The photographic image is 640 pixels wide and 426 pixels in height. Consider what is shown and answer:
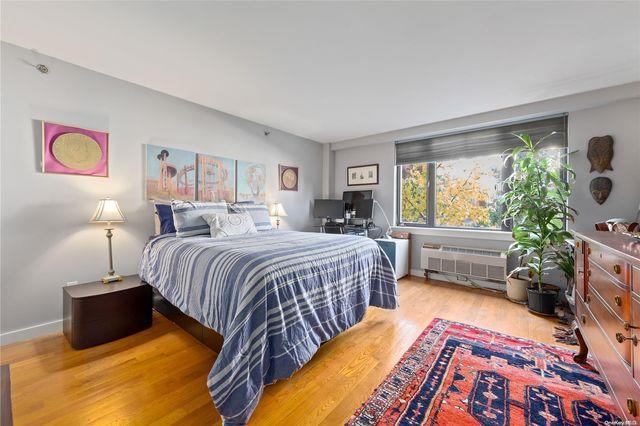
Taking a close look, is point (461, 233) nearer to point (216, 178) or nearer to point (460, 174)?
point (460, 174)

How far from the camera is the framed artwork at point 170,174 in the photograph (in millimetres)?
2816

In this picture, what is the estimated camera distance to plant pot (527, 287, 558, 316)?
2.64 m

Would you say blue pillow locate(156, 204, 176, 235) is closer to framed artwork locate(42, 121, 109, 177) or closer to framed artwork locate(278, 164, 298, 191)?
framed artwork locate(42, 121, 109, 177)

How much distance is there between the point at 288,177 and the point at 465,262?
3.00 m

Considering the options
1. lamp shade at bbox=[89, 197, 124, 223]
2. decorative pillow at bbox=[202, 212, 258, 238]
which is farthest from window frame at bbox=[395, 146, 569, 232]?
lamp shade at bbox=[89, 197, 124, 223]

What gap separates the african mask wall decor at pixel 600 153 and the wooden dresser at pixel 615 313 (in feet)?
6.21

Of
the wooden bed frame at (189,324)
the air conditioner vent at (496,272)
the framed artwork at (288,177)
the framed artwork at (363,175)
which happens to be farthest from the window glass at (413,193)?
the wooden bed frame at (189,324)

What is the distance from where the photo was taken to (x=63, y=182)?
90.9 inches

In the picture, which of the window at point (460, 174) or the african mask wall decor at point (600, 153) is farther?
the window at point (460, 174)

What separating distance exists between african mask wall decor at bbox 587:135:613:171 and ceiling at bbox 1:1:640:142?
0.57 meters

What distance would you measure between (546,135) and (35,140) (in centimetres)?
532

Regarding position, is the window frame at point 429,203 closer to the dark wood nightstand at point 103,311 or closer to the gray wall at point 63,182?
the gray wall at point 63,182

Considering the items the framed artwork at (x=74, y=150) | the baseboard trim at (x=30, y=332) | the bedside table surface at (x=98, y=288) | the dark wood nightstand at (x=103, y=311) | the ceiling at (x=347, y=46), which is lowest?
the baseboard trim at (x=30, y=332)

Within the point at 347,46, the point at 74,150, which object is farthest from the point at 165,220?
the point at 347,46
